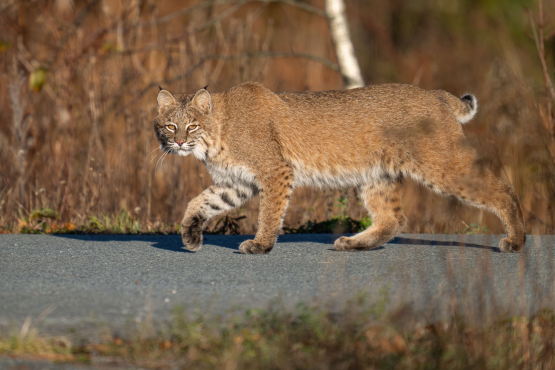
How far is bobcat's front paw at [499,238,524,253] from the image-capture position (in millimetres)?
4914

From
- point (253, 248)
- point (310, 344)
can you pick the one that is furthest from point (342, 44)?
point (310, 344)

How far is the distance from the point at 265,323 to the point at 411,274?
4.83 feet

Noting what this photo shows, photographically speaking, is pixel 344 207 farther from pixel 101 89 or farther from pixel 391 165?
pixel 101 89

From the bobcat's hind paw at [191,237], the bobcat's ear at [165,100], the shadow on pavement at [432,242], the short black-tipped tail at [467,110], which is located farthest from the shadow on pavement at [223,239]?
the bobcat's ear at [165,100]

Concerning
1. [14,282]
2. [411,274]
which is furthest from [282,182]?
[14,282]

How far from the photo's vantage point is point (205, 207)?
17.8 feet

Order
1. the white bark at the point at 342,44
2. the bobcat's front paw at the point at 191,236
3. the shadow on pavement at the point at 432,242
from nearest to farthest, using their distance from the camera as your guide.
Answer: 1. the bobcat's front paw at the point at 191,236
2. the shadow on pavement at the point at 432,242
3. the white bark at the point at 342,44

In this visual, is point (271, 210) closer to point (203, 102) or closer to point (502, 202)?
point (203, 102)

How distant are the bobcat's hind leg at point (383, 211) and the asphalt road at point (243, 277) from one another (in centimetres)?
14

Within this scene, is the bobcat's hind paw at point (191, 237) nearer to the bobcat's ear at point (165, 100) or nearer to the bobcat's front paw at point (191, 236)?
the bobcat's front paw at point (191, 236)

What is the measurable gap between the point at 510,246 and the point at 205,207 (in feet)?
7.66

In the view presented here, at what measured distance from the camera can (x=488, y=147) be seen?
336 centimetres

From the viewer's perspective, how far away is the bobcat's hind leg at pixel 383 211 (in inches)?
214

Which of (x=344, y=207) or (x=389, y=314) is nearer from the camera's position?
(x=389, y=314)
